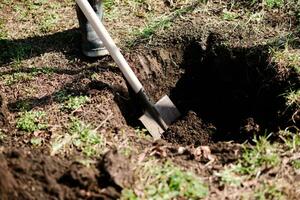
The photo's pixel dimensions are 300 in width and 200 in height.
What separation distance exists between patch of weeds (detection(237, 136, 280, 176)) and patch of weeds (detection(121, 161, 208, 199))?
11.3 inches

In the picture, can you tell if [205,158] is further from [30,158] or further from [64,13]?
[64,13]

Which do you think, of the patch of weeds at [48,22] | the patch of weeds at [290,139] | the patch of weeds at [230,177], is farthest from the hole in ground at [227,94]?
the patch of weeds at [48,22]

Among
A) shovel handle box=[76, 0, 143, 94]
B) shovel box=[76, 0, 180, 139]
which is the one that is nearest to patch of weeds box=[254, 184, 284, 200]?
shovel box=[76, 0, 180, 139]

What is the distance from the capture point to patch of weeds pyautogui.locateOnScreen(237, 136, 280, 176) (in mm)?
2504

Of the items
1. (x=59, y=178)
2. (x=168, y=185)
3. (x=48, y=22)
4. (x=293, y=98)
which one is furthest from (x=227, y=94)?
(x=59, y=178)

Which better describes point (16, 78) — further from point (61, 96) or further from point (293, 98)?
point (293, 98)

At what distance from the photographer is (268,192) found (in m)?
2.38

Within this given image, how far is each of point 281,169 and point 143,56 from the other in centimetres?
160

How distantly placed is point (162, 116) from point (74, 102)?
743mm

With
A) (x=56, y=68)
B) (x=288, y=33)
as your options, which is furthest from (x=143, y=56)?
(x=288, y=33)

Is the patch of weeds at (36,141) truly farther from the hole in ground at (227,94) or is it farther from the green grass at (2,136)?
the hole in ground at (227,94)

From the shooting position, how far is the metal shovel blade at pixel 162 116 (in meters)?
3.39

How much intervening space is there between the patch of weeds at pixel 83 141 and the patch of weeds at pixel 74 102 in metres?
0.20

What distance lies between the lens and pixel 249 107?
3551 mm
